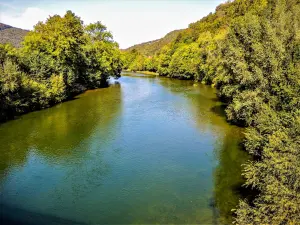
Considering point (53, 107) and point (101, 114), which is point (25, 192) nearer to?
point (101, 114)

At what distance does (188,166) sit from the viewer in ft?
67.8

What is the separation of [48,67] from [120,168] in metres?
29.1

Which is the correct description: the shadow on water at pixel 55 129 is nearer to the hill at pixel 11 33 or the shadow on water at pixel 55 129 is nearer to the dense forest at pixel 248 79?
the dense forest at pixel 248 79

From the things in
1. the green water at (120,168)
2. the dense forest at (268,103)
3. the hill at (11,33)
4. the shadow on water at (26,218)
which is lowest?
the shadow on water at (26,218)

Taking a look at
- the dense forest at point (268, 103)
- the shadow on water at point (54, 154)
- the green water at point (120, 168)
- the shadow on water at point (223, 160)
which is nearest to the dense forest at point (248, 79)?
the dense forest at point (268, 103)

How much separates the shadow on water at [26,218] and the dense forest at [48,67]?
69.7 ft

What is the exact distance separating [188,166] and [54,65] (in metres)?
32.3

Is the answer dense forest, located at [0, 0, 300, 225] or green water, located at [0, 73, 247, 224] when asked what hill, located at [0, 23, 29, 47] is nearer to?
dense forest, located at [0, 0, 300, 225]

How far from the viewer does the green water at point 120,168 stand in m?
15.2

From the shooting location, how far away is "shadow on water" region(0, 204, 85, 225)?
1426 centimetres

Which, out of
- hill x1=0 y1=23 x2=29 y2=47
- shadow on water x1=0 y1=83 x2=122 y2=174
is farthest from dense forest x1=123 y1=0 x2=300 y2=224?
hill x1=0 y1=23 x2=29 y2=47

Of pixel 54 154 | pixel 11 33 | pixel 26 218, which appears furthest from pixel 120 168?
pixel 11 33

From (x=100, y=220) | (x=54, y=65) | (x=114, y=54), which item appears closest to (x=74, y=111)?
(x=54, y=65)

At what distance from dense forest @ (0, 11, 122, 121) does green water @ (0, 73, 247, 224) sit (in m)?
3.22
